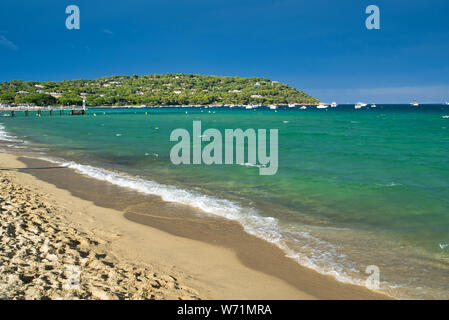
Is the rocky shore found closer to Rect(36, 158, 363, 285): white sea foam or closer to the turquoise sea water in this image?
Rect(36, 158, 363, 285): white sea foam

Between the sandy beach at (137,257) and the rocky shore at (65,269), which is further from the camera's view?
the sandy beach at (137,257)

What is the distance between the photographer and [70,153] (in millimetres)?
25656

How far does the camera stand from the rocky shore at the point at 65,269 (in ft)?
16.3

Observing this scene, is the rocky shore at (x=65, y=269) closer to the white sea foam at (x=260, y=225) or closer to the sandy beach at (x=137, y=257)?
the sandy beach at (x=137, y=257)

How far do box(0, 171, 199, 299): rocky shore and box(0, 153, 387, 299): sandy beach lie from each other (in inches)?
0.6

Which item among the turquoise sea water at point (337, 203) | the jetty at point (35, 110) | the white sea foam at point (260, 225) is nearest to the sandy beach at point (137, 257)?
the white sea foam at point (260, 225)

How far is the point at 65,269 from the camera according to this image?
5.75 m

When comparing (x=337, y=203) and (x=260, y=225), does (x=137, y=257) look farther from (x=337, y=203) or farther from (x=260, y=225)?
(x=337, y=203)

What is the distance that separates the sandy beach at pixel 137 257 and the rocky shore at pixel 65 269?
15 mm

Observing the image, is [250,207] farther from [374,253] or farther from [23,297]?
[23,297]

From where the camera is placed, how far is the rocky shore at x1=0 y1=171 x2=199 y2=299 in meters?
4.98

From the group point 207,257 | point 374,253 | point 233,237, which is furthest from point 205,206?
point 374,253

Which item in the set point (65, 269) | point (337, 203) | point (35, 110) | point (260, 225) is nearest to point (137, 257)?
point (65, 269)

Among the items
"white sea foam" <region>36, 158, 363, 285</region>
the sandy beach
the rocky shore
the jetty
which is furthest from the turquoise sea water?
the jetty
